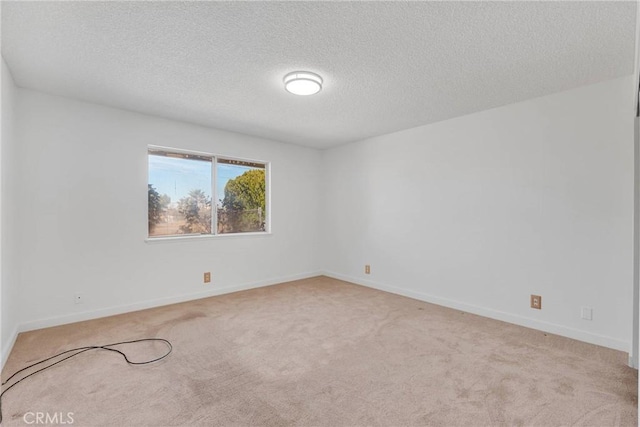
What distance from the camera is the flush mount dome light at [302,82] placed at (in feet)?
8.21

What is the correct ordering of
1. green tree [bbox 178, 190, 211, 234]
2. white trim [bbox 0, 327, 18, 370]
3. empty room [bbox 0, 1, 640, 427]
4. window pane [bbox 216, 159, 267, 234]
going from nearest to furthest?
empty room [bbox 0, 1, 640, 427] < white trim [bbox 0, 327, 18, 370] < green tree [bbox 178, 190, 211, 234] < window pane [bbox 216, 159, 267, 234]

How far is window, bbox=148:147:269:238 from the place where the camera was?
150 inches

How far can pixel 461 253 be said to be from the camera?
361cm

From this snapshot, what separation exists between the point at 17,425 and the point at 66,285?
179 centimetres

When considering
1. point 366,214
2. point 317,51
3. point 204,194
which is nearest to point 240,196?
point 204,194

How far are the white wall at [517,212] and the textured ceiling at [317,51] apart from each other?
0.34m

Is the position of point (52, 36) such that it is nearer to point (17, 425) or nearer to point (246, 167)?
point (17, 425)

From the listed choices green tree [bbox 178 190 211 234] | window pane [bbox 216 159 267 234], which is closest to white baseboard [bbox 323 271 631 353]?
window pane [bbox 216 159 267 234]

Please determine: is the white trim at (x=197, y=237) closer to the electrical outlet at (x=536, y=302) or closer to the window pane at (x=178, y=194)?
the window pane at (x=178, y=194)

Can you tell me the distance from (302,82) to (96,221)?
2630mm

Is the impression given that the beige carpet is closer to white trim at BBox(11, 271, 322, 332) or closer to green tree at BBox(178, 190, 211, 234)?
white trim at BBox(11, 271, 322, 332)

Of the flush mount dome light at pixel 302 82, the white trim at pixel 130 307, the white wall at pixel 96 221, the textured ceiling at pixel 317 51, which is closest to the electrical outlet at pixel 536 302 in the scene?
the textured ceiling at pixel 317 51

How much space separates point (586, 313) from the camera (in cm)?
272

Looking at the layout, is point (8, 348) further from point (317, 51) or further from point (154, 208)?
point (317, 51)
